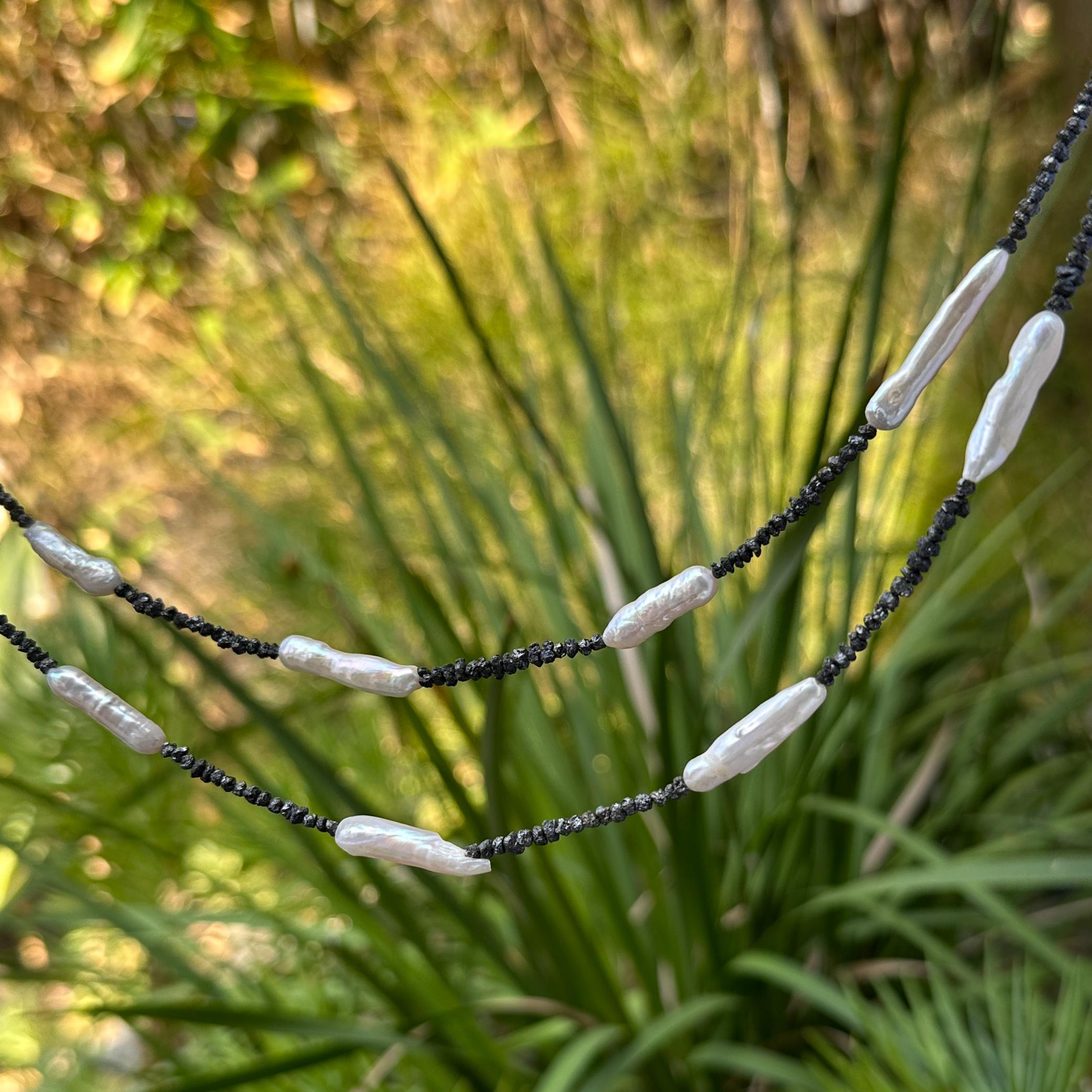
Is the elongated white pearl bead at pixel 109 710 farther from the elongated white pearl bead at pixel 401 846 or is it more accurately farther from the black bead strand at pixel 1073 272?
the black bead strand at pixel 1073 272

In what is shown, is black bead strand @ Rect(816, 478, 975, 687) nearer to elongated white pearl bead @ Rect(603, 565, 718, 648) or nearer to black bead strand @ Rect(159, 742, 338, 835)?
elongated white pearl bead @ Rect(603, 565, 718, 648)

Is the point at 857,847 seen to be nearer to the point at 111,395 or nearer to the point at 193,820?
the point at 193,820

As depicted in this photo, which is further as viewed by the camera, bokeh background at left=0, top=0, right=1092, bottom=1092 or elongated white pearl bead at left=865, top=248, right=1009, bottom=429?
bokeh background at left=0, top=0, right=1092, bottom=1092

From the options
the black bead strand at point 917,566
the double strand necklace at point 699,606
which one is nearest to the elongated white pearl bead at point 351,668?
the double strand necklace at point 699,606

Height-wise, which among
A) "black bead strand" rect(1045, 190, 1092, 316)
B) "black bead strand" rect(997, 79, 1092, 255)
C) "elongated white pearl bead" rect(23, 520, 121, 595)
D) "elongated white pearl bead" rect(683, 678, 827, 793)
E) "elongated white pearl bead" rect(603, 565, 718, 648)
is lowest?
"elongated white pearl bead" rect(683, 678, 827, 793)

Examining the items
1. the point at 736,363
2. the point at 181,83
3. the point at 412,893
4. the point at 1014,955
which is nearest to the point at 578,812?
the point at 412,893

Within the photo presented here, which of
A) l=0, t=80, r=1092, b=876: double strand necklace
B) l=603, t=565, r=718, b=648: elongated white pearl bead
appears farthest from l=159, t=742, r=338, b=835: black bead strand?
l=603, t=565, r=718, b=648: elongated white pearl bead
